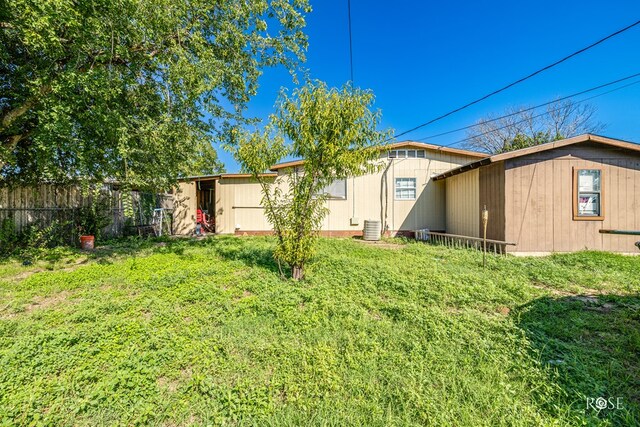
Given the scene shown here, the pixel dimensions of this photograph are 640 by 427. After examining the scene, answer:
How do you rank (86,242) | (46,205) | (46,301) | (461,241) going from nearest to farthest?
(46,301), (86,242), (46,205), (461,241)

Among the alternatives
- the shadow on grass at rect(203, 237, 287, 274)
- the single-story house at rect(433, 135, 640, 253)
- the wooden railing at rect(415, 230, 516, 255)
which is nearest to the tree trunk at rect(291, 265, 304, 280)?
the shadow on grass at rect(203, 237, 287, 274)

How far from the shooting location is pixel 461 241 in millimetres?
8305

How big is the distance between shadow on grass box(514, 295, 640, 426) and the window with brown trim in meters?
3.75

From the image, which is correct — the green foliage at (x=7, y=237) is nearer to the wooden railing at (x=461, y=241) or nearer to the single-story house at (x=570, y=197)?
the wooden railing at (x=461, y=241)

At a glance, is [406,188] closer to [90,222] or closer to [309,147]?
[309,147]

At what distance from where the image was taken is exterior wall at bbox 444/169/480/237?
→ 7945 millimetres

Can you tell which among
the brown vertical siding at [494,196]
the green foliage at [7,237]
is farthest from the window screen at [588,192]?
the green foliage at [7,237]

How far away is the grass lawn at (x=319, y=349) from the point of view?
6.21ft

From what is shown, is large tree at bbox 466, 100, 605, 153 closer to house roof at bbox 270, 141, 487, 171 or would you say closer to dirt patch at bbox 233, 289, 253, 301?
house roof at bbox 270, 141, 487, 171

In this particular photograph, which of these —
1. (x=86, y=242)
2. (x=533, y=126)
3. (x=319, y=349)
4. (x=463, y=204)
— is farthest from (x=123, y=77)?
(x=533, y=126)

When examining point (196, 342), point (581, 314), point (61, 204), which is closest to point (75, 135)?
point (61, 204)

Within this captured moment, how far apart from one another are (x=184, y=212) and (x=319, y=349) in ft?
35.6

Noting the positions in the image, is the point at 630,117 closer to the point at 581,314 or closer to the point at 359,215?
the point at 359,215

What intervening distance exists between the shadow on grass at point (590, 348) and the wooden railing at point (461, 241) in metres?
2.98
